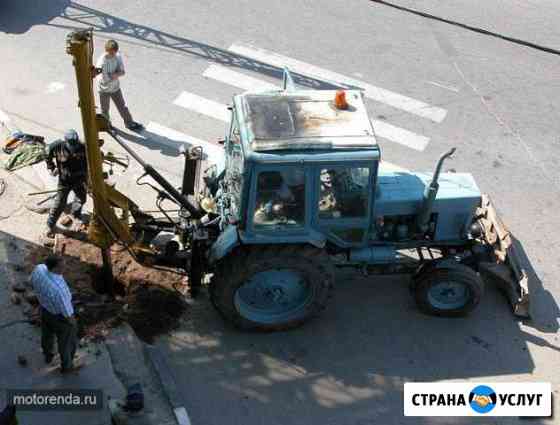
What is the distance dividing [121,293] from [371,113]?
17.3ft

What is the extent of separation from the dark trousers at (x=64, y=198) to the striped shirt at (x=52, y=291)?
88.4 inches

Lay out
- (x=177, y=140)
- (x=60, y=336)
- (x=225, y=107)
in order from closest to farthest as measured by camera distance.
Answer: (x=60, y=336) < (x=177, y=140) < (x=225, y=107)

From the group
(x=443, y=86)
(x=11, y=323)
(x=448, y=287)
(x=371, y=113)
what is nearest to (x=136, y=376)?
(x=11, y=323)

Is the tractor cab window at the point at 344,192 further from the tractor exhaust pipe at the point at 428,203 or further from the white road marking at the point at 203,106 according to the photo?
the white road marking at the point at 203,106

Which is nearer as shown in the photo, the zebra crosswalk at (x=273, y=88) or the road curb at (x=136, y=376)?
the road curb at (x=136, y=376)

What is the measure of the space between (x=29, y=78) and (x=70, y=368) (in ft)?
20.2

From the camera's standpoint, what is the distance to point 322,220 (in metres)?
8.23

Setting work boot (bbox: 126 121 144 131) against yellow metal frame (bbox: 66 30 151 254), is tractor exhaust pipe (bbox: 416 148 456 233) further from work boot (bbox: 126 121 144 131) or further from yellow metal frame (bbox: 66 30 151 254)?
work boot (bbox: 126 121 144 131)

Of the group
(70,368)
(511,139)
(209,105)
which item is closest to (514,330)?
(511,139)

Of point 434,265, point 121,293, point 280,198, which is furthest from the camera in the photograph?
point 121,293

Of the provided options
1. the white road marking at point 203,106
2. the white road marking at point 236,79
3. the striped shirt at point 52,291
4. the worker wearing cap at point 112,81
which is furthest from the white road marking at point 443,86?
the striped shirt at point 52,291

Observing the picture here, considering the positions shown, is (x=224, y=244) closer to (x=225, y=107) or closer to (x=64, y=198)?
(x=64, y=198)

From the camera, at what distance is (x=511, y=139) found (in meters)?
12.0

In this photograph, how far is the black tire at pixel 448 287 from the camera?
8781 mm
